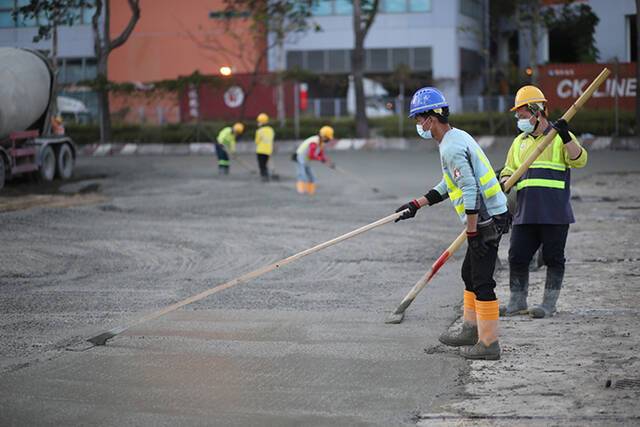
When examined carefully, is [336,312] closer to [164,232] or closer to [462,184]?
[462,184]

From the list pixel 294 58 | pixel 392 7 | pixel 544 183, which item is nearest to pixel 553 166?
pixel 544 183

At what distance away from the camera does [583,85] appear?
35344mm

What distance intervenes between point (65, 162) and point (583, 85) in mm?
16868

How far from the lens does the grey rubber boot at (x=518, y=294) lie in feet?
28.9

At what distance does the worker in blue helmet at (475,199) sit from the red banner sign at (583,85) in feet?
93.3

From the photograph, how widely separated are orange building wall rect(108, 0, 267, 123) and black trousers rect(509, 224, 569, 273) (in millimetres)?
41315

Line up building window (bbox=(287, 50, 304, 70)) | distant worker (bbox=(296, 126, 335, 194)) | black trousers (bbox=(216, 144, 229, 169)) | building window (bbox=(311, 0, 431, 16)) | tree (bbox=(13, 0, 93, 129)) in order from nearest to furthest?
distant worker (bbox=(296, 126, 335, 194)), black trousers (bbox=(216, 144, 229, 169)), tree (bbox=(13, 0, 93, 129)), building window (bbox=(311, 0, 431, 16)), building window (bbox=(287, 50, 304, 70))

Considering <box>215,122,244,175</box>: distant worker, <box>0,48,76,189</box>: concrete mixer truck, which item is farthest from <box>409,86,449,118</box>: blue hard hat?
<box>215,122,244,175</box>: distant worker

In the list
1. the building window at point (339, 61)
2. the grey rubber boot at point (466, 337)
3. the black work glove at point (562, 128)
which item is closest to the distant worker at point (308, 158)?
the black work glove at point (562, 128)

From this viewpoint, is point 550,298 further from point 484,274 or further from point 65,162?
point 65,162

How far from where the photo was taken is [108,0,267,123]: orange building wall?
51.1 meters

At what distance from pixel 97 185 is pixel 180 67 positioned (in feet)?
99.6

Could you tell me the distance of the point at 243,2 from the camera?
45.8m

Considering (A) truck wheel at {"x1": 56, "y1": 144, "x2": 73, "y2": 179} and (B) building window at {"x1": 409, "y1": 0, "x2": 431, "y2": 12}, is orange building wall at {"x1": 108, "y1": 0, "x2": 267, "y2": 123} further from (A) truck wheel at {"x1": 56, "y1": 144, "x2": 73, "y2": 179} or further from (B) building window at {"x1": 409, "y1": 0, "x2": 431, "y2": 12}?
(A) truck wheel at {"x1": 56, "y1": 144, "x2": 73, "y2": 179}
